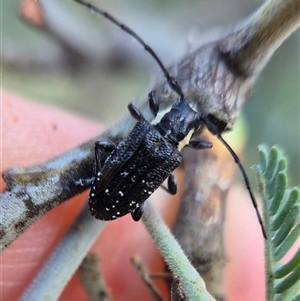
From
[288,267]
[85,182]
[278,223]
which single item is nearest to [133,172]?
[85,182]

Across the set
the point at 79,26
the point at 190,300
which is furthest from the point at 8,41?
the point at 190,300

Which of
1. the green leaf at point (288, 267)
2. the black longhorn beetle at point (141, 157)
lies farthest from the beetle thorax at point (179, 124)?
the green leaf at point (288, 267)

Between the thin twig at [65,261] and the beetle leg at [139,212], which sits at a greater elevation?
the beetle leg at [139,212]

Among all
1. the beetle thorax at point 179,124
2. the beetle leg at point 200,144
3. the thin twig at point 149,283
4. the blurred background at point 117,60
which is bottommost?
the thin twig at point 149,283

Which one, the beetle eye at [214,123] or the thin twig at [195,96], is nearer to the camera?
the thin twig at [195,96]

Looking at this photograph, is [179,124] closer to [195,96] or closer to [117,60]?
[195,96]

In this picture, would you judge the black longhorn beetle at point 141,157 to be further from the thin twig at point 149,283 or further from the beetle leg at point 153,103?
the thin twig at point 149,283

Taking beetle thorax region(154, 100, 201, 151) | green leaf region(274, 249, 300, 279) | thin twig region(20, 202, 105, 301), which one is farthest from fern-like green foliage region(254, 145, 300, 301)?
thin twig region(20, 202, 105, 301)

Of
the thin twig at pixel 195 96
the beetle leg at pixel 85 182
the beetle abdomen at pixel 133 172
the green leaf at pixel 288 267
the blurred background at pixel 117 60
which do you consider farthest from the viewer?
the blurred background at pixel 117 60
